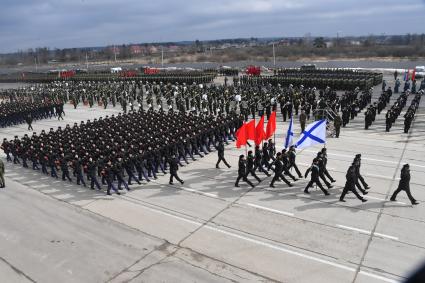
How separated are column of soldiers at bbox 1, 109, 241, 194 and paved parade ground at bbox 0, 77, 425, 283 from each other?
0.61 meters

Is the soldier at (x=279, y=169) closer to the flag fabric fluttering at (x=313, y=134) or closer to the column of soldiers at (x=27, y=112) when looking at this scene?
the flag fabric fluttering at (x=313, y=134)

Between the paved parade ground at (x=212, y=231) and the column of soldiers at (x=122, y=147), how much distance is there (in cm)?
61

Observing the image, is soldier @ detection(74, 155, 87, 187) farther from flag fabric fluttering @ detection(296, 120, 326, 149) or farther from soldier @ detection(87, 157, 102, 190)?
flag fabric fluttering @ detection(296, 120, 326, 149)

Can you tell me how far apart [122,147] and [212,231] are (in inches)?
256

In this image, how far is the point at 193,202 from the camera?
11961 mm

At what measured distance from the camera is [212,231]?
10.0 metres

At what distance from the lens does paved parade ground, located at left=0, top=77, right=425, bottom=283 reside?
830 centimetres

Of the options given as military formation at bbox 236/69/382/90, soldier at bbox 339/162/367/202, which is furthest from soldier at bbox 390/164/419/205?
military formation at bbox 236/69/382/90

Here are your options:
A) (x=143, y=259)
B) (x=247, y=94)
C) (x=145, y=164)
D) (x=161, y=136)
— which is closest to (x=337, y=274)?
(x=143, y=259)

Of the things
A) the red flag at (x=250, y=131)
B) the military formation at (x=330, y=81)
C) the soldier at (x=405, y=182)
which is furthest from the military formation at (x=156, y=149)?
the military formation at (x=330, y=81)

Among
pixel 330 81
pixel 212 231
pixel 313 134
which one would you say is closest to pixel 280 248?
pixel 212 231

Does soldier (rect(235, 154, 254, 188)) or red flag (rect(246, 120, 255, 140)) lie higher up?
red flag (rect(246, 120, 255, 140))

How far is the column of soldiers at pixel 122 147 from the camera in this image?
13.6 meters

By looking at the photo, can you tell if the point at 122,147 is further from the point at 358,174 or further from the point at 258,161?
the point at 358,174
